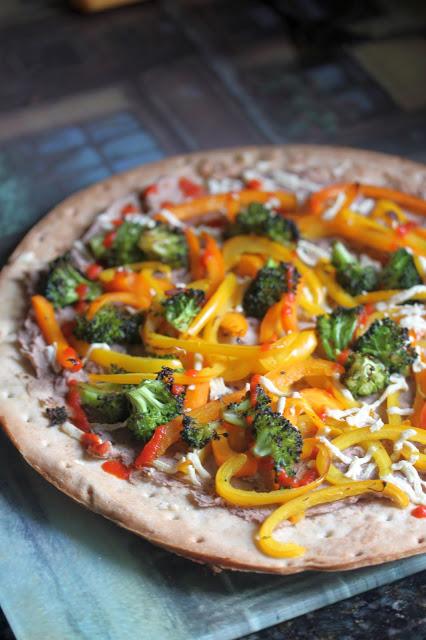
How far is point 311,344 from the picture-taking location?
13.5 ft

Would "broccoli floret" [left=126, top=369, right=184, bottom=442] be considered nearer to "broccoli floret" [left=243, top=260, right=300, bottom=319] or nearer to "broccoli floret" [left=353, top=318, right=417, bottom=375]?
"broccoli floret" [left=243, top=260, right=300, bottom=319]

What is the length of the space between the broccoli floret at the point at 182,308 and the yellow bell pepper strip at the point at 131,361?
0.18 meters

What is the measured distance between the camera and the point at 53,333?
425 centimetres

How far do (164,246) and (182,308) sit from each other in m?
0.52

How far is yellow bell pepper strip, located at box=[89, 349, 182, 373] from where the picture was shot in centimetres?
399

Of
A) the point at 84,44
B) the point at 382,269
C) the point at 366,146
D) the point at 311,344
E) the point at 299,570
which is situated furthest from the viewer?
the point at 84,44

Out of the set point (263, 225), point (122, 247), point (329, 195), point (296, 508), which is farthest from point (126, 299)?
point (296, 508)

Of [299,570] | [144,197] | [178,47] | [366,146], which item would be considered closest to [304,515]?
[299,570]

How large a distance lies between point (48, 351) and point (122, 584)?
109 cm

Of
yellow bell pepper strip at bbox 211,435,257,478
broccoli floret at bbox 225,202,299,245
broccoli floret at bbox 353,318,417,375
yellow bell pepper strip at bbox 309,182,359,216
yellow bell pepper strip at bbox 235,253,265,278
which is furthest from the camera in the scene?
yellow bell pepper strip at bbox 309,182,359,216

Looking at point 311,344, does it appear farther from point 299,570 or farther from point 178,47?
point 178,47

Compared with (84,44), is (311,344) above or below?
below

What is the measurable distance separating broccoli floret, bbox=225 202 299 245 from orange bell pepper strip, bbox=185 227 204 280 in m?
0.22

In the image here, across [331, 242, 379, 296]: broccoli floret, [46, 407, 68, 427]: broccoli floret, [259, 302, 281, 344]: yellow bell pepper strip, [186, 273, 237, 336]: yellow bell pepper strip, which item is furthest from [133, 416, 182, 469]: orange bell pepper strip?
[331, 242, 379, 296]: broccoli floret
